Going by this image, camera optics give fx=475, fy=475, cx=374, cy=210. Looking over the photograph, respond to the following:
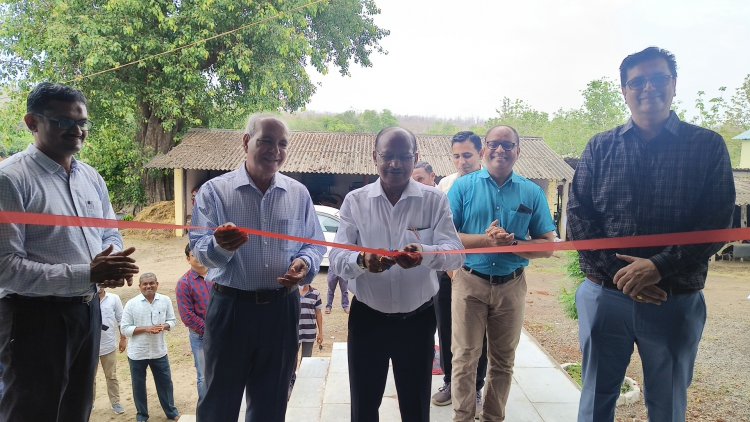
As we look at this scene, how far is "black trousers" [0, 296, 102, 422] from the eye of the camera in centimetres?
215

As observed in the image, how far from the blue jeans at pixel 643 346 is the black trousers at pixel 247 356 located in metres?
1.53

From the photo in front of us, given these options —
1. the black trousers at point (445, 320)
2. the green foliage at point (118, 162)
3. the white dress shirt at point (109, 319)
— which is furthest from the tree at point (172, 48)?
the black trousers at point (445, 320)

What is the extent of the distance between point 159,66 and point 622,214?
644 inches

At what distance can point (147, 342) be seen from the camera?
16.2 ft

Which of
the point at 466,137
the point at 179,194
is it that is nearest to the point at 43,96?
the point at 466,137

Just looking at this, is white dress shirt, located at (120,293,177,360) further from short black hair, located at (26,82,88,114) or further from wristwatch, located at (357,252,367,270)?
wristwatch, located at (357,252,367,270)

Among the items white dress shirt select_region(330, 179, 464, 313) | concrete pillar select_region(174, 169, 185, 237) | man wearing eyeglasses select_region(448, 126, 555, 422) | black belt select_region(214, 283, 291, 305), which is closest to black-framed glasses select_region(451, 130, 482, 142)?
man wearing eyeglasses select_region(448, 126, 555, 422)

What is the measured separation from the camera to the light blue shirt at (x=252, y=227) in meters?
2.44

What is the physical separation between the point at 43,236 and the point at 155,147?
17324mm

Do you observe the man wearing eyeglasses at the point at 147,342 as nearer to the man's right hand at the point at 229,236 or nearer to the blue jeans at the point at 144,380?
the blue jeans at the point at 144,380

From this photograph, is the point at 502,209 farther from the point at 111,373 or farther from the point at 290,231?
the point at 111,373

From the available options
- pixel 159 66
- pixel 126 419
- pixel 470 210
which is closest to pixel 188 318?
pixel 126 419

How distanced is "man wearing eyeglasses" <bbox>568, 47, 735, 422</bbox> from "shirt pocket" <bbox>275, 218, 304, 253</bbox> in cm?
150

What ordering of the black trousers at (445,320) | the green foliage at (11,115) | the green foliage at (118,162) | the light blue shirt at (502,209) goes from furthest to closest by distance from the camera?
the green foliage at (118,162)
the green foliage at (11,115)
the black trousers at (445,320)
the light blue shirt at (502,209)
